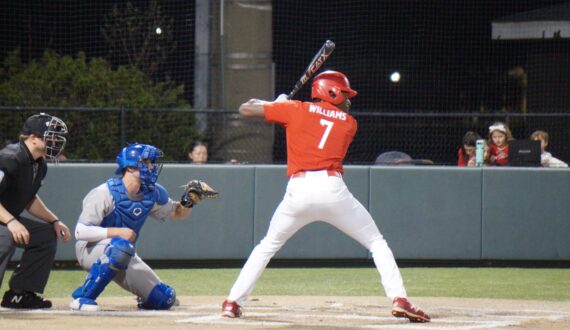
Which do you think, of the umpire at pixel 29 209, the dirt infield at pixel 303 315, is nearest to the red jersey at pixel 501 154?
the dirt infield at pixel 303 315

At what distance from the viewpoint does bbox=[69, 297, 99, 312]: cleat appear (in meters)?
7.22

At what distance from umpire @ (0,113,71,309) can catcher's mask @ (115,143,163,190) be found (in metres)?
0.44

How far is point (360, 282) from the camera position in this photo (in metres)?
10.1

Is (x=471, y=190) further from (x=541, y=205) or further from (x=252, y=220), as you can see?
(x=252, y=220)

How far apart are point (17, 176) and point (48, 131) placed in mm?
368

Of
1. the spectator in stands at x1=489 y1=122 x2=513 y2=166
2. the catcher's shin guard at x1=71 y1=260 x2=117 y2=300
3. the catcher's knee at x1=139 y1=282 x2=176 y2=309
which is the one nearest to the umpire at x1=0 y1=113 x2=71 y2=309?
the catcher's shin guard at x1=71 y1=260 x2=117 y2=300

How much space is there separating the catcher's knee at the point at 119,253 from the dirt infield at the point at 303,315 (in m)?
0.35

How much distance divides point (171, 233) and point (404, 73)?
32.8 ft

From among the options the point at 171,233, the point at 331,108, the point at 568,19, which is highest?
the point at 568,19

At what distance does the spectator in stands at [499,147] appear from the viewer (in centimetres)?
1188

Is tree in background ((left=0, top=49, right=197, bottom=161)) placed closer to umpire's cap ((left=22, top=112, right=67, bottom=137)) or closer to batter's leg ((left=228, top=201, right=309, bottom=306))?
umpire's cap ((left=22, top=112, right=67, bottom=137))

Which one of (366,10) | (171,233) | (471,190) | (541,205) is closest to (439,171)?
(471,190)

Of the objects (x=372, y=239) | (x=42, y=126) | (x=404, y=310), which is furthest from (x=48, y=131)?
(x=404, y=310)

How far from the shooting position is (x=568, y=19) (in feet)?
52.3
